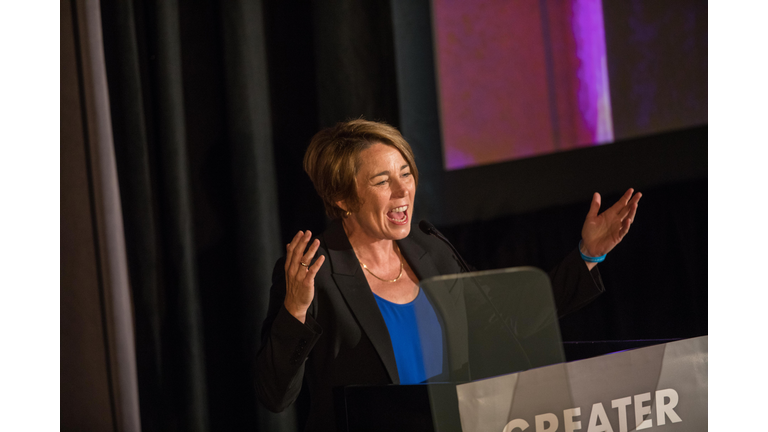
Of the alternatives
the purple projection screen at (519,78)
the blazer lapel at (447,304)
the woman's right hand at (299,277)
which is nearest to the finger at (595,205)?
the purple projection screen at (519,78)

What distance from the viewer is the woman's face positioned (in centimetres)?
119

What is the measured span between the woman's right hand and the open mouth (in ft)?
0.63

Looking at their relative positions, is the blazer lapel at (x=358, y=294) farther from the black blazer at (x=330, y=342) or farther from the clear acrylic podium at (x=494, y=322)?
the clear acrylic podium at (x=494, y=322)

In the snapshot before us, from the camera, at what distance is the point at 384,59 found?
1.32 meters

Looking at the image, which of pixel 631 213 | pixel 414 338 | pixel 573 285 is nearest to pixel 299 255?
pixel 414 338

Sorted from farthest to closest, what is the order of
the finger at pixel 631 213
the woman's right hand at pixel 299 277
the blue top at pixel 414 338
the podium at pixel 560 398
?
the finger at pixel 631 213 → the blue top at pixel 414 338 → the woman's right hand at pixel 299 277 → the podium at pixel 560 398

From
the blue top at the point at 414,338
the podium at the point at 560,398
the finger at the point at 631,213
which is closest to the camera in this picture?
the podium at the point at 560,398

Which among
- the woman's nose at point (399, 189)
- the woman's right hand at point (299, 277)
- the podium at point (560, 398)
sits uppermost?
the woman's nose at point (399, 189)

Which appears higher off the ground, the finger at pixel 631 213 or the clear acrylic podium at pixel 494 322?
the finger at pixel 631 213

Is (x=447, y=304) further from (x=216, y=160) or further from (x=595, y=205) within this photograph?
(x=216, y=160)

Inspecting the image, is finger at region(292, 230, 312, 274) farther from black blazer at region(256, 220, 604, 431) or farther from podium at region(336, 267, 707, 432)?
podium at region(336, 267, 707, 432)

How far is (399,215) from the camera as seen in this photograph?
1225 millimetres

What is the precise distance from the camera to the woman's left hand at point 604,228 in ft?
4.49

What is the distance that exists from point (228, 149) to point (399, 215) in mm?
379
